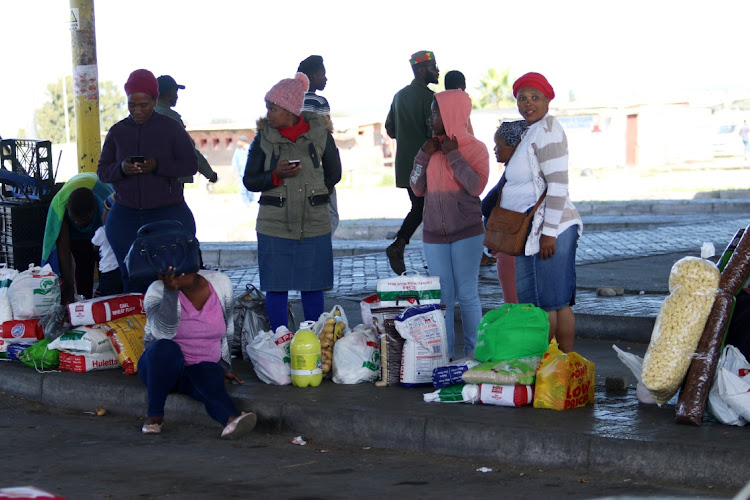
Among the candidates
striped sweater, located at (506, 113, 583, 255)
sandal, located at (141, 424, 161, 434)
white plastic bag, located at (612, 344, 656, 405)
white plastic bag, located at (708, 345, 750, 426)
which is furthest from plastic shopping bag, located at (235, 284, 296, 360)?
white plastic bag, located at (708, 345, 750, 426)

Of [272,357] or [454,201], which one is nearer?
[272,357]

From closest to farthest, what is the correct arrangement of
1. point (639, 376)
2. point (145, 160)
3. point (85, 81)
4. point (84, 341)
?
1. point (639, 376)
2. point (84, 341)
3. point (145, 160)
4. point (85, 81)

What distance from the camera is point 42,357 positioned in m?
7.52

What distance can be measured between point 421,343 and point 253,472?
1.51m

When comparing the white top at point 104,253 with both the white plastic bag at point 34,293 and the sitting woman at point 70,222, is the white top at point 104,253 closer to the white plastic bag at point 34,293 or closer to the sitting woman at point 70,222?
the sitting woman at point 70,222

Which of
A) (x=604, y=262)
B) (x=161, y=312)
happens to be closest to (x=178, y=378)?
(x=161, y=312)

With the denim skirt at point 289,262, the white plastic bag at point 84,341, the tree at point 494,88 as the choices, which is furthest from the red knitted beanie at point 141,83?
the tree at point 494,88

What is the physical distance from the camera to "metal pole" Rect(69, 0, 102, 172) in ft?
34.7

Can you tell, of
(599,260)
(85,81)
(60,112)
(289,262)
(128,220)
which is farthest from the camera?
(60,112)

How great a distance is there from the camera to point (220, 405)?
6.14 m

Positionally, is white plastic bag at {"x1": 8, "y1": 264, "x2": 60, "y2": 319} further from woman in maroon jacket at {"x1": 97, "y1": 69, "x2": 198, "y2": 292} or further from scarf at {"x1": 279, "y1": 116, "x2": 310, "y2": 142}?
scarf at {"x1": 279, "y1": 116, "x2": 310, "y2": 142}

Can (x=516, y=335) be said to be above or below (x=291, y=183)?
below

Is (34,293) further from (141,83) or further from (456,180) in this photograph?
(456,180)

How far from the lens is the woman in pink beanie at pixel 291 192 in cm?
703
